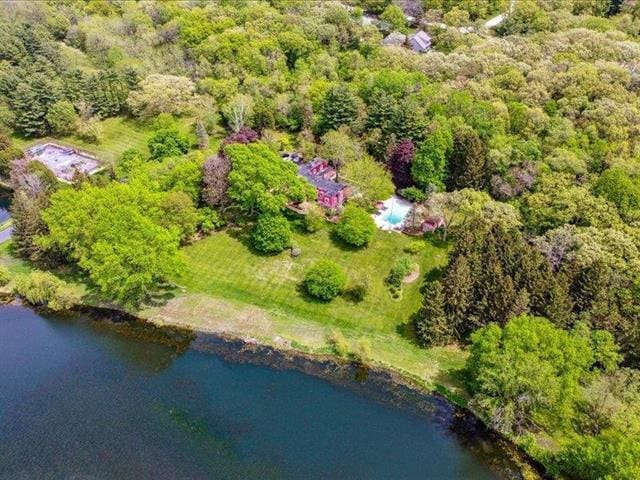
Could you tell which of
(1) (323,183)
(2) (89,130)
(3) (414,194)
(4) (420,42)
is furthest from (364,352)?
(4) (420,42)

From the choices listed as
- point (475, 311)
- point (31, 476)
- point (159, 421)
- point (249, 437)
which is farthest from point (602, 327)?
point (31, 476)

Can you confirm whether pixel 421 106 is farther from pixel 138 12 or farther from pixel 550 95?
pixel 138 12

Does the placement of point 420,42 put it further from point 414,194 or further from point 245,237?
point 245,237

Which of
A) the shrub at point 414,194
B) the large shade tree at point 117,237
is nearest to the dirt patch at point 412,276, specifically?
the shrub at point 414,194

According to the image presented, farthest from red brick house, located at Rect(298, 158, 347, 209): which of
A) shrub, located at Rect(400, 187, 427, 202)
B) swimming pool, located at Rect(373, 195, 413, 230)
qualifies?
shrub, located at Rect(400, 187, 427, 202)

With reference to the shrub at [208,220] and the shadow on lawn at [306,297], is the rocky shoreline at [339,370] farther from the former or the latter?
the shrub at [208,220]

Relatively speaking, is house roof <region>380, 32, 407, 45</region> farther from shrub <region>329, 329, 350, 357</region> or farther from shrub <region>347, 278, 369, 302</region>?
shrub <region>329, 329, 350, 357</region>
